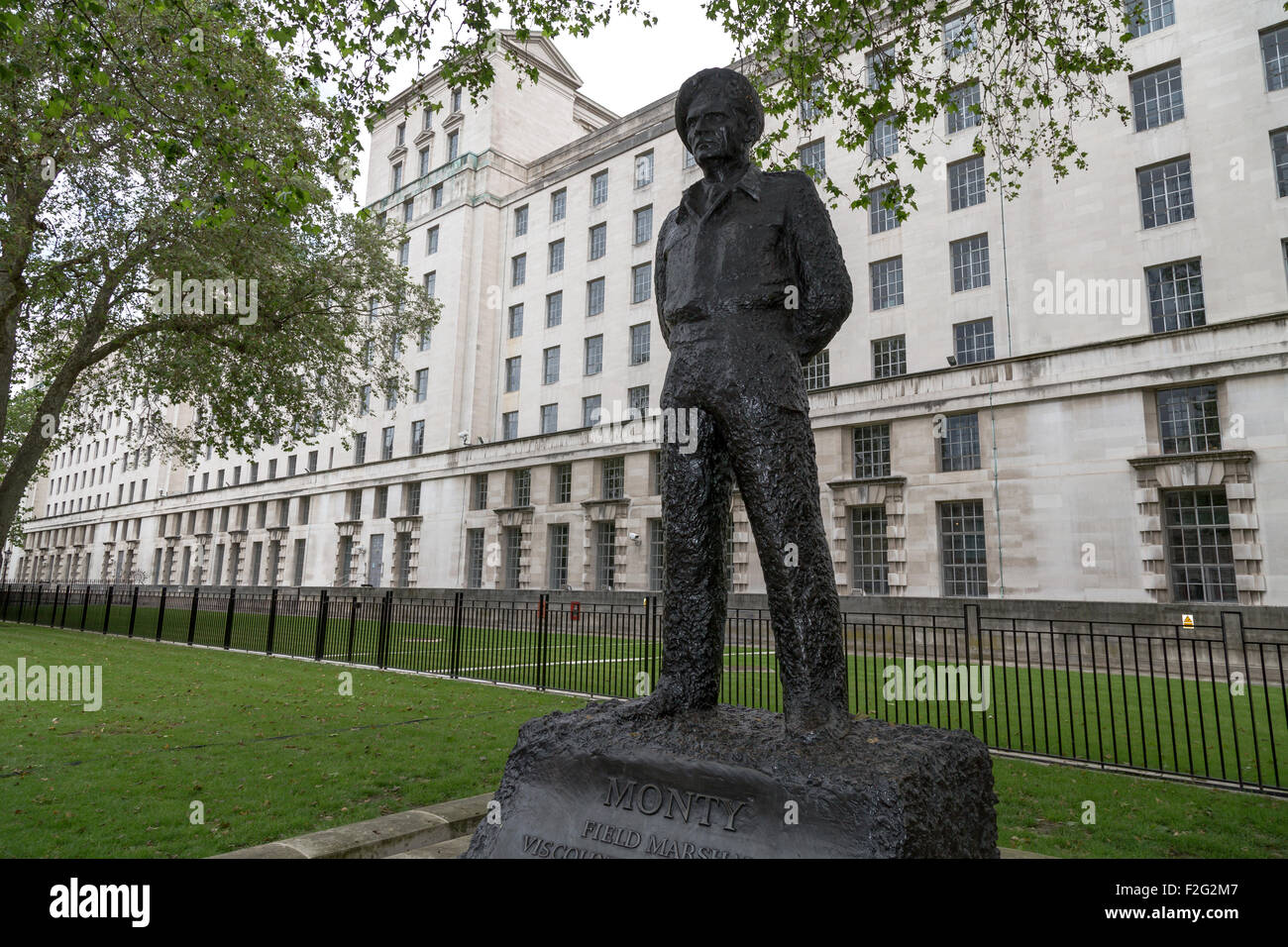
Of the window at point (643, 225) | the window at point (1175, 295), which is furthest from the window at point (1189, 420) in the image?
the window at point (643, 225)

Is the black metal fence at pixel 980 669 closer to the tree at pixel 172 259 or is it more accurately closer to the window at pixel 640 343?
the tree at pixel 172 259

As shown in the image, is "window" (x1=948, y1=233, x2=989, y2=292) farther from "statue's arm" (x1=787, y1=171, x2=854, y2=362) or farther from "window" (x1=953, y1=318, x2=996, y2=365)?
"statue's arm" (x1=787, y1=171, x2=854, y2=362)

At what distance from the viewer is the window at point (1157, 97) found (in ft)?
71.2

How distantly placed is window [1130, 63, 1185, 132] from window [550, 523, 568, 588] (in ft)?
83.5

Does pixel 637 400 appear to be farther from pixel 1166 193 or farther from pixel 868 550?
pixel 1166 193

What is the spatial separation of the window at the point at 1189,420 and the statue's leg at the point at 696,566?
68.6 feet

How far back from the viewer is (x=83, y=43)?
6.66 metres

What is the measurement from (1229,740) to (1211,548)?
13894mm

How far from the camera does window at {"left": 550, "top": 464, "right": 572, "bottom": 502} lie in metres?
34.6

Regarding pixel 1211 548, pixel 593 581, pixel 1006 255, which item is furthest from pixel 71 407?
pixel 1211 548

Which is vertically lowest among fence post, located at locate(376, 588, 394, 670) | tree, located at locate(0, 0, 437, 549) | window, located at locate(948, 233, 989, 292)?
fence post, located at locate(376, 588, 394, 670)

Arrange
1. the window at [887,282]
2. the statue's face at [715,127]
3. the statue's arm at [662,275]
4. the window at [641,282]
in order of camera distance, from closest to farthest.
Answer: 1. the statue's face at [715,127]
2. the statue's arm at [662,275]
3. the window at [887,282]
4. the window at [641,282]

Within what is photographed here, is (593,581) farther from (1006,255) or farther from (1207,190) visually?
(1207,190)

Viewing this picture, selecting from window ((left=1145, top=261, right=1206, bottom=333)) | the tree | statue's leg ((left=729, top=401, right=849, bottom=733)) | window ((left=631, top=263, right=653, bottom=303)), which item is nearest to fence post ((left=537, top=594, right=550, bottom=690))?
the tree
